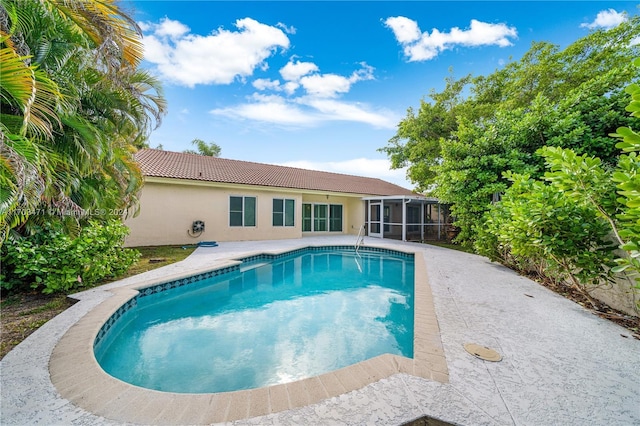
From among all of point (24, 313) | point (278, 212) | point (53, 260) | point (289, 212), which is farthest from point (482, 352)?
point (289, 212)

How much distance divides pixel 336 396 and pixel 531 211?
4790mm

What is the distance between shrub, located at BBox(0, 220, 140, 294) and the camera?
4562mm

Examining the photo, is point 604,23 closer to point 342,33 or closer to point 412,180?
point 412,180

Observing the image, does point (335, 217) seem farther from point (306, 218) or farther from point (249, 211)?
point (249, 211)

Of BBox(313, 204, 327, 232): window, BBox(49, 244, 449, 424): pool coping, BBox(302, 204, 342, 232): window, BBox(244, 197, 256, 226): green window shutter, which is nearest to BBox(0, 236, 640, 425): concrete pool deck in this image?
BBox(49, 244, 449, 424): pool coping

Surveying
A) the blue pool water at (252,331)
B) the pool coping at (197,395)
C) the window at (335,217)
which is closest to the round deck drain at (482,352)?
the pool coping at (197,395)

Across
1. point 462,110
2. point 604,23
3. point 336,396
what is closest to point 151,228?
point 336,396

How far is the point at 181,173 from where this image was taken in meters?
12.6

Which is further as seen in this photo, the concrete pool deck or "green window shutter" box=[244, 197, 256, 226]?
"green window shutter" box=[244, 197, 256, 226]

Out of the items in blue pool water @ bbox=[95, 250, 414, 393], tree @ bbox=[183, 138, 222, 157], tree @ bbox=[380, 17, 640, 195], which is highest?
tree @ bbox=[183, 138, 222, 157]

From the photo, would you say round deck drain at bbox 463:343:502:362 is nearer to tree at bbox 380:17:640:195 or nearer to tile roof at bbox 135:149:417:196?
tree at bbox 380:17:640:195

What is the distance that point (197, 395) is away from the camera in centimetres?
231

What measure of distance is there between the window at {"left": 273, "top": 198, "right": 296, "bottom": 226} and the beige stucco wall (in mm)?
248

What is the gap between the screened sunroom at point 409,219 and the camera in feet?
52.4
